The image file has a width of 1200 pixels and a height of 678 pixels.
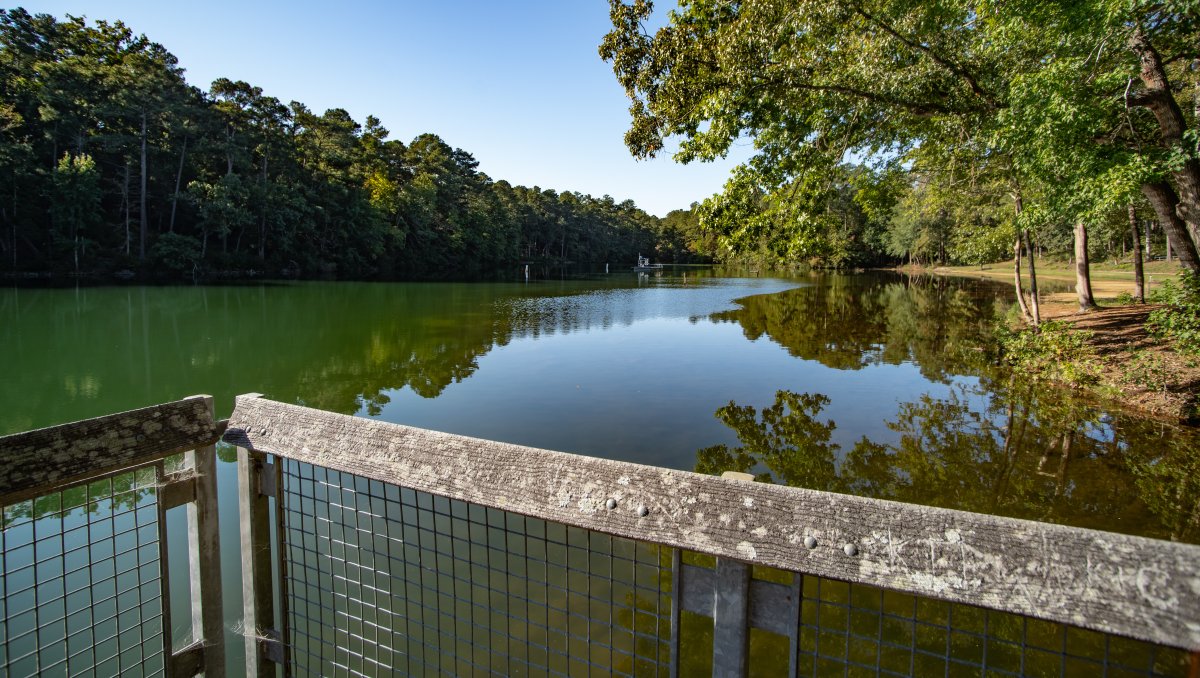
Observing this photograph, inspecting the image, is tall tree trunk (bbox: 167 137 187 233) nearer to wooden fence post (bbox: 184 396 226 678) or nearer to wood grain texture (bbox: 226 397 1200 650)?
wooden fence post (bbox: 184 396 226 678)

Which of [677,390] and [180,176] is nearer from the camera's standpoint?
[677,390]

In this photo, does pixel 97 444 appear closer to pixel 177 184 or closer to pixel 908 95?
pixel 908 95

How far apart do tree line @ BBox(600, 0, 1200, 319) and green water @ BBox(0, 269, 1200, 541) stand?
318cm

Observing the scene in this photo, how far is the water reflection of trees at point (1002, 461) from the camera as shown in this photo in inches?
276

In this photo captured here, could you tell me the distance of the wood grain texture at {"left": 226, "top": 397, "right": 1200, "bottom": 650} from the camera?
1.09 metres

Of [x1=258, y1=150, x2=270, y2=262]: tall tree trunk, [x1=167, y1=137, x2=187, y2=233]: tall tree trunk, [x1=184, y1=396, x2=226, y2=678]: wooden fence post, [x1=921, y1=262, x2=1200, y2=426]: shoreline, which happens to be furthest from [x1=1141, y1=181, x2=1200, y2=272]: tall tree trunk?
[x1=167, y1=137, x2=187, y2=233]: tall tree trunk

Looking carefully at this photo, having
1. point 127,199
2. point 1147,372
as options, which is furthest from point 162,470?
point 127,199

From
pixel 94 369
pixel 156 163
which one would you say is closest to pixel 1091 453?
pixel 94 369

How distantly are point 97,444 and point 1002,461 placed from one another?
32.5ft

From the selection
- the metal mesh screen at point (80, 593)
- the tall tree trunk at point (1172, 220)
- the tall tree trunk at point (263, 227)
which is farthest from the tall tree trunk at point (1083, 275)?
the tall tree trunk at point (263, 227)

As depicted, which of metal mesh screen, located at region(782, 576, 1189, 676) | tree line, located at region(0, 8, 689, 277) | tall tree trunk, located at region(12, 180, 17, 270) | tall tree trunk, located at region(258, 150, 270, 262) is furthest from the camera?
tall tree trunk, located at region(258, 150, 270, 262)

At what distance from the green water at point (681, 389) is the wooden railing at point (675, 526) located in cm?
666

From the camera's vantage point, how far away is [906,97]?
31.0 feet

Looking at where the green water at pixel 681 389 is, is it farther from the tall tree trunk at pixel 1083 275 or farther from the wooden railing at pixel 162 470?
the wooden railing at pixel 162 470
